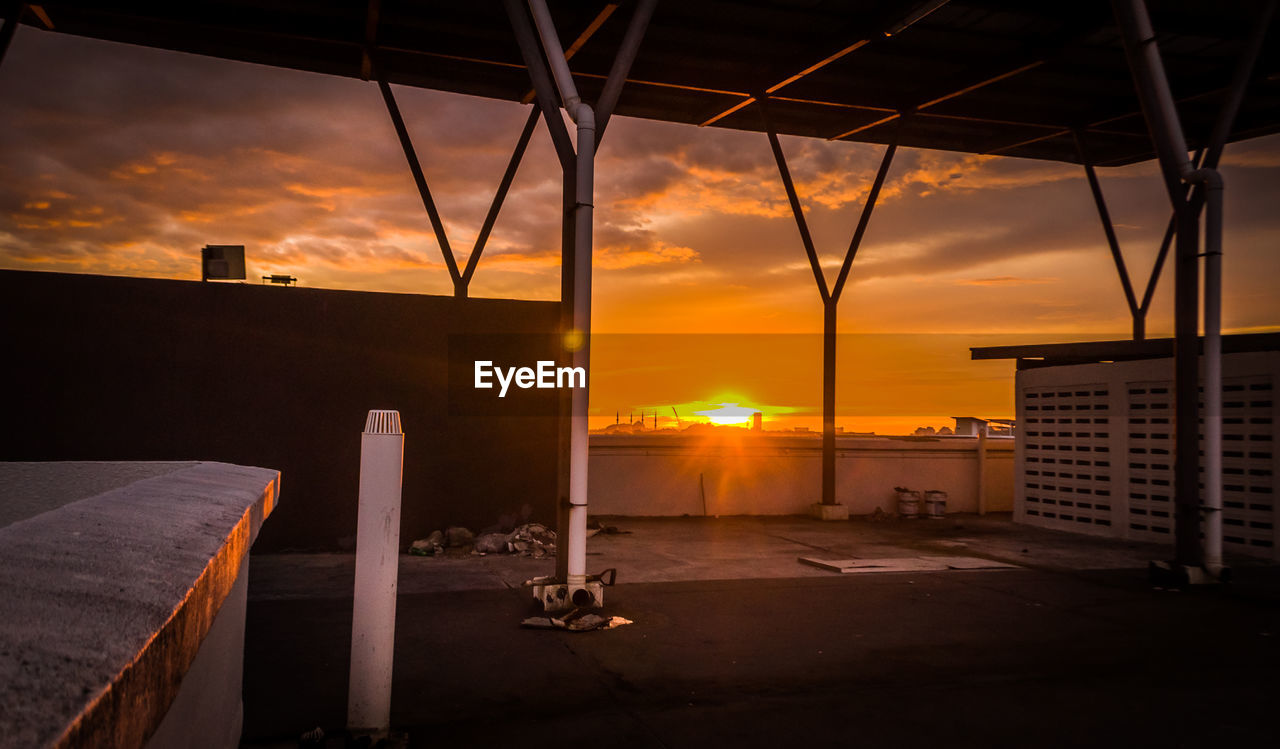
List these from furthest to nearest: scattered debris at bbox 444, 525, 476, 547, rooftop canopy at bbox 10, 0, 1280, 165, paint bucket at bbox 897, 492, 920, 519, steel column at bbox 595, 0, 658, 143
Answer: paint bucket at bbox 897, 492, 920, 519 < rooftop canopy at bbox 10, 0, 1280, 165 < scattered debris at bbox 444, 525, 476, 547 < steel column at bbox 595, 0, 658, 143

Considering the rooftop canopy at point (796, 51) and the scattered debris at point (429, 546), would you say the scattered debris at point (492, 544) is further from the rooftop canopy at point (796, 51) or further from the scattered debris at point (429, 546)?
the rooftop canopy at point (796, 51)

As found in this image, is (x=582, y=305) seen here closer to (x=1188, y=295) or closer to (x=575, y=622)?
(x=575, y=622)

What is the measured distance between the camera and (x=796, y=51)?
12.7 m

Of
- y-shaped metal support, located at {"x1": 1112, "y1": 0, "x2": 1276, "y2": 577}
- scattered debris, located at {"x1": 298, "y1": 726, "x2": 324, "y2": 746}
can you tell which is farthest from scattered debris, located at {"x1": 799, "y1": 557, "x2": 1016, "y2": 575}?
scattered debris, located at {"x1": 298, "y1": 726, "x2": 324, "y2": 746}

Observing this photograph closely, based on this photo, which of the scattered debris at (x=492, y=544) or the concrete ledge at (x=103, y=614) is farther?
the scattered debris at (x=492, y=544)

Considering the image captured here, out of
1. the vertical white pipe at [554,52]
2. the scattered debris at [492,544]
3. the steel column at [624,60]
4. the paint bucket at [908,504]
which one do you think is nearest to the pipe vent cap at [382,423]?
the vertical white pipe at [554,52]

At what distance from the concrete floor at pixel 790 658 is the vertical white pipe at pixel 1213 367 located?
639 mm

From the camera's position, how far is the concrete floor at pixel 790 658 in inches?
179

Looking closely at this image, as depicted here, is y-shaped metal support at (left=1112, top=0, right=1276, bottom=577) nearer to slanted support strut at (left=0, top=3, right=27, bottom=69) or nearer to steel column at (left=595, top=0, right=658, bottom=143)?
steel column at (left=595, top=0, right=658, bottom=143)

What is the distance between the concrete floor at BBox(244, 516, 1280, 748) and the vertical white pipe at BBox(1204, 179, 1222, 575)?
0.64 meters

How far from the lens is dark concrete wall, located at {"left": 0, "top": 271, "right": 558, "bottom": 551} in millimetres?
10055

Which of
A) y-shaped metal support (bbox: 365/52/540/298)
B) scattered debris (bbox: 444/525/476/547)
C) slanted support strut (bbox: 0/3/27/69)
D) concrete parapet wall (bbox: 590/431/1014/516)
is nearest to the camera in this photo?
slanted support strut (bbox: 0/3/27/69)

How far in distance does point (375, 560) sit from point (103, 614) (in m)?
3.02

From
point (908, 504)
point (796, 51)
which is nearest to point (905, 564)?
point (908, 504)
